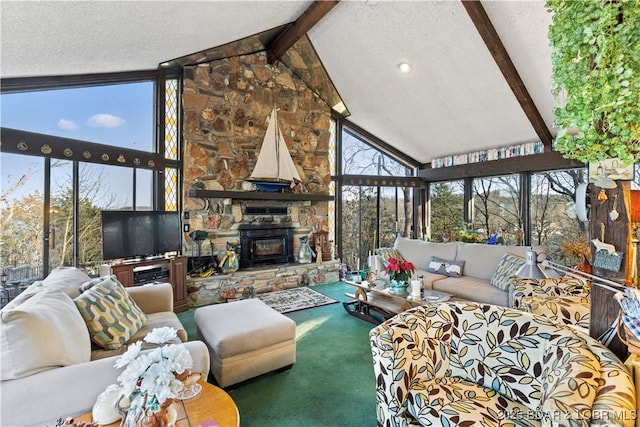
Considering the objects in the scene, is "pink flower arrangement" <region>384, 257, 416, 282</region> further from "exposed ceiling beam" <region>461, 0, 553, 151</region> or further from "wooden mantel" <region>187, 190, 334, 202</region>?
"exposed ceiling beam" <region>461, 0, 553, 151</region>

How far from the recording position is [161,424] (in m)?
1.13

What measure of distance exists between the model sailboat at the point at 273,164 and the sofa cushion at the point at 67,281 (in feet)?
9.76

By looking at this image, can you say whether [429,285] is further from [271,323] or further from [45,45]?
[45,45]

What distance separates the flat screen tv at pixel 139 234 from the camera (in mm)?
3560

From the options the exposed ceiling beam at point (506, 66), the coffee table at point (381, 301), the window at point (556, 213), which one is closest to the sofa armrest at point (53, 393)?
the coffee table at point (381, 301)

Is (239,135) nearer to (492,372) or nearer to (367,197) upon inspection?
(367,197)

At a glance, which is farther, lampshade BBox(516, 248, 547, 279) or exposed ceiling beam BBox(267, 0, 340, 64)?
exposed ceiling beam BBox(267, 0, 340, 64)

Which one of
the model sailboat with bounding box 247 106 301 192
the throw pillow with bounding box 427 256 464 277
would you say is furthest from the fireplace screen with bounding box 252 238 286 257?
the throw pillow with bounding box 427 256 464 277

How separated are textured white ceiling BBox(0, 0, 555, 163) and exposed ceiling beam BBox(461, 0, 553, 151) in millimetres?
94

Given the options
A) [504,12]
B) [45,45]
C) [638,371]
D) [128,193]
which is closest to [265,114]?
[128,193]

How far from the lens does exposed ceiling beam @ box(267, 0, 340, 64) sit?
3869 mm

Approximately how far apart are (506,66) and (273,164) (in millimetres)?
3669

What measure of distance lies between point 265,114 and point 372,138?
2.69 metres

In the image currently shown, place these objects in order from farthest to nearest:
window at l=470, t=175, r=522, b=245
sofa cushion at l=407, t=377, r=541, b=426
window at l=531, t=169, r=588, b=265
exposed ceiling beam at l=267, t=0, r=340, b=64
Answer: window at l=470, t=175, r=522, b=245, window at l=531, t=169, r=588, b=265, exposed ceiling beam at l=267, t=0, r=340, b=64, sofa cushion at l=407, t=377, r=541, b=426
